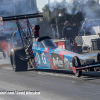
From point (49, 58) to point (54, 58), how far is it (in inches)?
13.0

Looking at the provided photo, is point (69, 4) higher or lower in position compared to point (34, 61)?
higher

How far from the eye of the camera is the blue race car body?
7.96 metres

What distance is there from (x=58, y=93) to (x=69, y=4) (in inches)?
608

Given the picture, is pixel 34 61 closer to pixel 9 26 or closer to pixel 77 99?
pixel 77 99

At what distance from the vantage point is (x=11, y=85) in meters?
7.74

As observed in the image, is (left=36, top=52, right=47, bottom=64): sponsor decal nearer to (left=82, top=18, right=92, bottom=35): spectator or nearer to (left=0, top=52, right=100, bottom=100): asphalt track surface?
(left=0, top=52, right=100, bottom=100): asphalt track surface

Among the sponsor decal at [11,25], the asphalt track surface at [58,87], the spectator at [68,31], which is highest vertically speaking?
the sponsor decal at [11,25]

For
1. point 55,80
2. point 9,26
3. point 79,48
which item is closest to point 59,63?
point 55,80

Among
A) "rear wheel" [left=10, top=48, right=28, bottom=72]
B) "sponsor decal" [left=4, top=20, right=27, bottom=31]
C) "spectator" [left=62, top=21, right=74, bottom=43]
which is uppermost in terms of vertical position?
"sponsor decal" [left=4, top=20, right=27, bottom=31]

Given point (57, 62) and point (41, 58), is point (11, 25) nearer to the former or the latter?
point (41, 58)

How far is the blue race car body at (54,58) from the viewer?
313 inches

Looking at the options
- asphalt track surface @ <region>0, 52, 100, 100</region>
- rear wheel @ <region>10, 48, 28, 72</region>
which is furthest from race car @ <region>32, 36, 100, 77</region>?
rear wheel @ <region>10, 48, 28, 72</region>

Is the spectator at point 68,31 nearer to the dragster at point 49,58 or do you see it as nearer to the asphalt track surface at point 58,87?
the dragster at point 49,58

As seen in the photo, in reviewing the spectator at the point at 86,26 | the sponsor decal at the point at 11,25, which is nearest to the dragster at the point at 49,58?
the spectator at the point at 86,26
